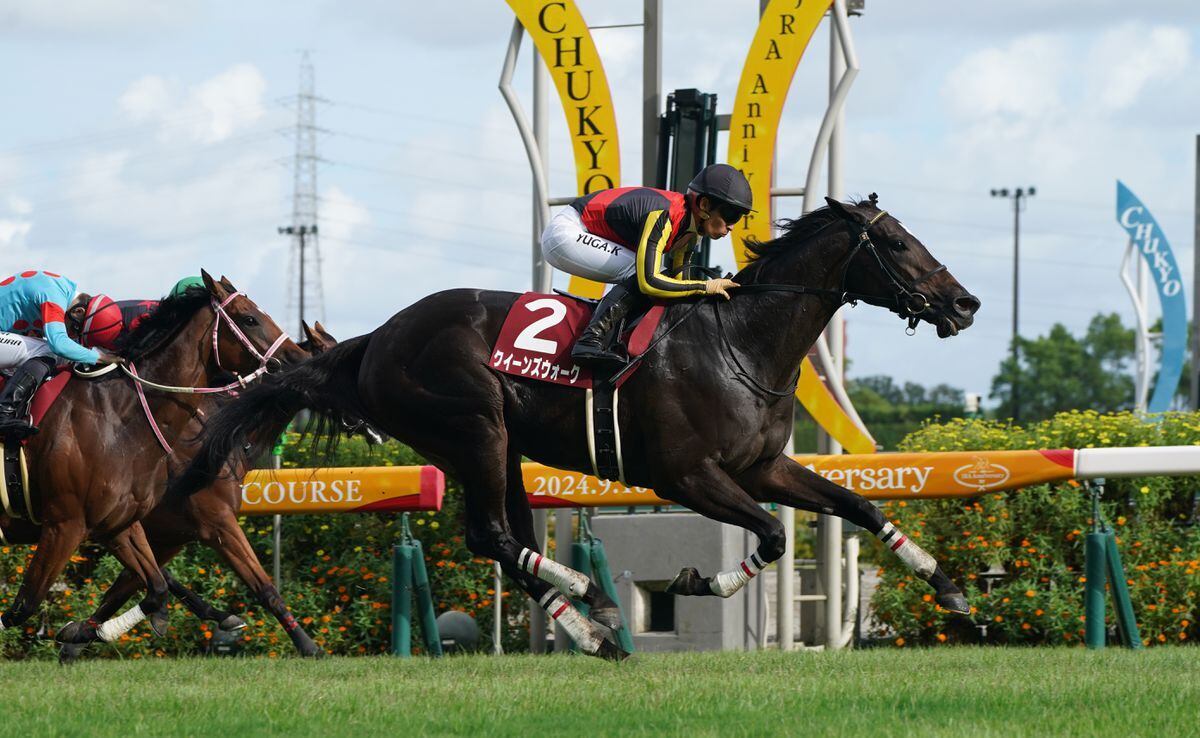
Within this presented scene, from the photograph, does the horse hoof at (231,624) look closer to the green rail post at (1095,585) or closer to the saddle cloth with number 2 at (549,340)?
the saddle cloth with number 2 at (549,340)

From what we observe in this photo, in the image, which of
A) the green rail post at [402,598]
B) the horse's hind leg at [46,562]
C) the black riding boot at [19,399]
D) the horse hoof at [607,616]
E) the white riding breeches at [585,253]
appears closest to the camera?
the horse hoof at [607,616]

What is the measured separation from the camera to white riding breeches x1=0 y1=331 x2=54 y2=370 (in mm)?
8047

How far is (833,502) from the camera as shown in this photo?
7.03 m

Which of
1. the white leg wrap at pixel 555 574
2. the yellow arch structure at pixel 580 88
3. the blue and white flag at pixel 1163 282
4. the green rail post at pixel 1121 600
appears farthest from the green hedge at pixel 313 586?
the blue and white flag at pixel 1163 282

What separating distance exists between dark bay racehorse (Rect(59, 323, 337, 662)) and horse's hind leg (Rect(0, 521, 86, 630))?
0.68 m

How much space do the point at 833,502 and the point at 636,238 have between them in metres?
1.47

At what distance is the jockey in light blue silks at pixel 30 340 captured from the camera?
7.81m

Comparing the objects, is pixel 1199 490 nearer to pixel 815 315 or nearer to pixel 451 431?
pixel 815 315

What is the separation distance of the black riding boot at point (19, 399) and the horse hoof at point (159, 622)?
4.31 ft

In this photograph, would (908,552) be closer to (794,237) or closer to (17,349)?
(794,237)

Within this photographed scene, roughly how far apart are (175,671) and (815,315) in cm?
351

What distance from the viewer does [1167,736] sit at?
4.73 m

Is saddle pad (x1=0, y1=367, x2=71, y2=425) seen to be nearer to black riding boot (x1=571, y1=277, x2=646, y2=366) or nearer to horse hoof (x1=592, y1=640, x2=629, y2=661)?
black riding boot (x1=571, y1=277, x2=646, y2=366)

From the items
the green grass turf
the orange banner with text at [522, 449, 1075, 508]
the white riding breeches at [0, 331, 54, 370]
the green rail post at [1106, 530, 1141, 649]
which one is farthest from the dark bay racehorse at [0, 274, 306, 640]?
the green rail post at [1106, 530, 1141, 649]
